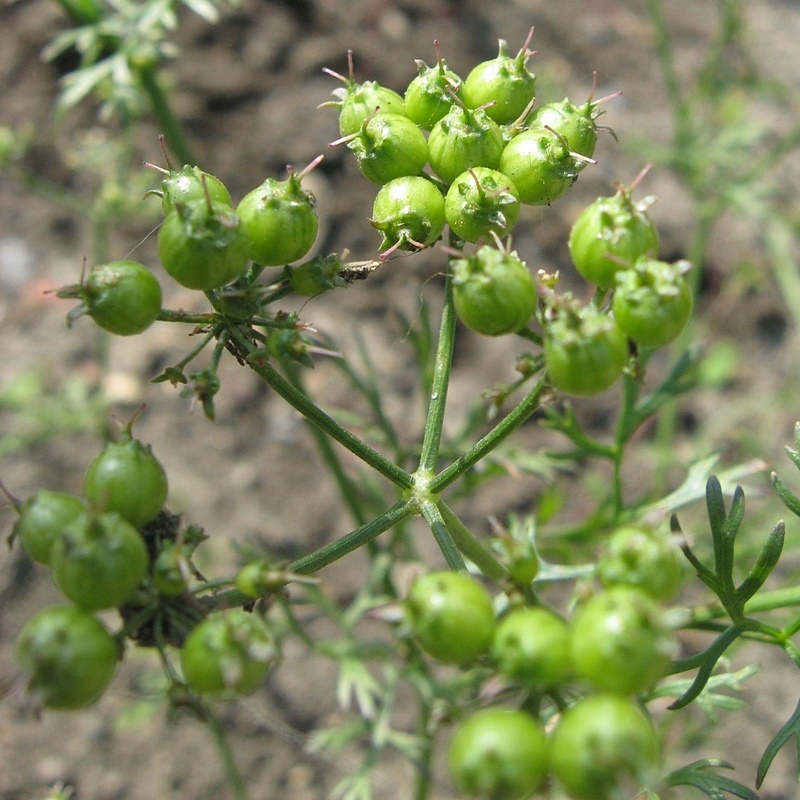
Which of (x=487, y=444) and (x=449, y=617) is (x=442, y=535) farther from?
(x=449, y=617)

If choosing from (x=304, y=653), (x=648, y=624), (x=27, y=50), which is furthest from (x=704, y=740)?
(x=27, y=50)

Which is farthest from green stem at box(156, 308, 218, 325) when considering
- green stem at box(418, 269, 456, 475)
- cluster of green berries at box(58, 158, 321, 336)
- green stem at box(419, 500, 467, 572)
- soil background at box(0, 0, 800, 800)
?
soil background at box(0, 0, 800, 800)

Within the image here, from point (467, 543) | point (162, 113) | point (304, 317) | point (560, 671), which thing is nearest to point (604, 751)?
point (560, 671)

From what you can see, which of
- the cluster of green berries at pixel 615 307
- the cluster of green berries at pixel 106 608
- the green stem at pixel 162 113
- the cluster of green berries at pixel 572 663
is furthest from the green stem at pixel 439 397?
the green stem at pixel 162 113

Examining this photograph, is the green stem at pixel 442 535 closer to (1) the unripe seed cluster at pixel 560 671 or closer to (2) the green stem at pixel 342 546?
(2) the green stem at pixel 342 546

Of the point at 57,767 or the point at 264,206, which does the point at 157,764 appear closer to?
the point at 57,767
